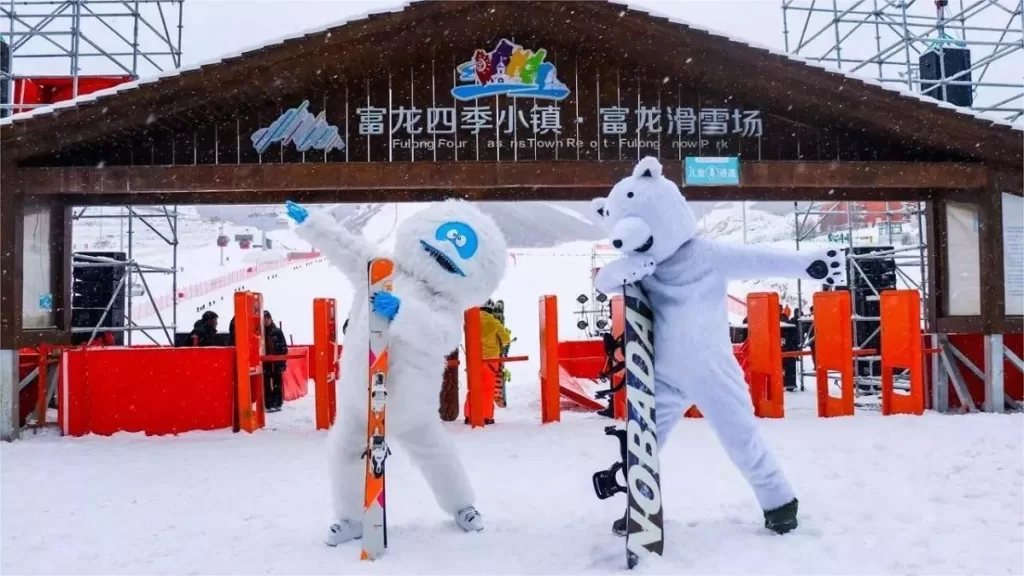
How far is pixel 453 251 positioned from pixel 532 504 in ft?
6.16

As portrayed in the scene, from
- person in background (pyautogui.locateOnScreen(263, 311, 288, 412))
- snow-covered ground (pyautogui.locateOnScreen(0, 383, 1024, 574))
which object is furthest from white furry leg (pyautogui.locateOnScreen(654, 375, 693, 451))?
person in background (pyautogui.locateOnScreen(263, 311, 288, 412))

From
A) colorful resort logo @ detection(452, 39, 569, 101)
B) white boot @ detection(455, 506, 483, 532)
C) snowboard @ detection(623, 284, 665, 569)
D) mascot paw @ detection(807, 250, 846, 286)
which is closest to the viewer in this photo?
snowboard @ detection(623, 284, 665, 569)

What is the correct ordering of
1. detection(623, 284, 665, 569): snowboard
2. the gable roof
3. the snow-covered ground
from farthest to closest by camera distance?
the gable roof, the snow-covered ground, detection(623, 284, 665, 569): snowboard

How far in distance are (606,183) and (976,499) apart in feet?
14.9

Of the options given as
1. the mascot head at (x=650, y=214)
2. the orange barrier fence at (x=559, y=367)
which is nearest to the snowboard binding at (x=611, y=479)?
the mascot head at (x=650, y=214)

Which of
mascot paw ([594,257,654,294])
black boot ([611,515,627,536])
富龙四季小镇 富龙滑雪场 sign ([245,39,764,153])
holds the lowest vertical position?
black boot ([611,515,627,536])

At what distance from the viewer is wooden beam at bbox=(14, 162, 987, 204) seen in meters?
7.68

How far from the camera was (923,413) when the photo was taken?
8.29 m

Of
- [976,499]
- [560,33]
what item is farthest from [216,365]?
[976,499]

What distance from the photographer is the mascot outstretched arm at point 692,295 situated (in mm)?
3756

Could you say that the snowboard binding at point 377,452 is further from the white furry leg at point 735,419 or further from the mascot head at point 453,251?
the white furry leg at point 735,419

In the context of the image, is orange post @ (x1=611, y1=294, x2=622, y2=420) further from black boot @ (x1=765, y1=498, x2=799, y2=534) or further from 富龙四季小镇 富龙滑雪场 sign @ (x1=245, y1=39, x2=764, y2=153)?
black boot @ (x1=765, y1=498, x2=799, y2=534)

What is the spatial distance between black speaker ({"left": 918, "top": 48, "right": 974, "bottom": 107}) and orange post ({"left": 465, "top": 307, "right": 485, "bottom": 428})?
7773mm

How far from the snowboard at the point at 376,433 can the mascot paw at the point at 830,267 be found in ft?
7.21
